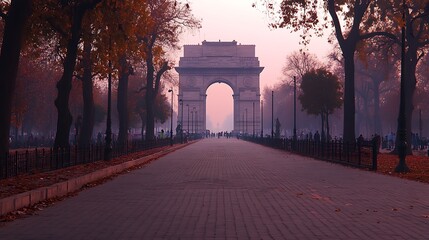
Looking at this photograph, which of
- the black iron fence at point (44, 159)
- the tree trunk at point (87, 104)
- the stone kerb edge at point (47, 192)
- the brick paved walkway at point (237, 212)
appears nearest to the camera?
the brick paved walkway at point (237, 212)

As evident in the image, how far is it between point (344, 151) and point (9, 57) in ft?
55.1

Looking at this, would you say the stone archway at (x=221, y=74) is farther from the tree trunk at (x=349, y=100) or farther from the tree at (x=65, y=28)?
the tree at (x=65, y=28)

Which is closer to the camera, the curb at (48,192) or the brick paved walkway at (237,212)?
the brick paved walkway at (237,212)

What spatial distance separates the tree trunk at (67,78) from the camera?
25.5m

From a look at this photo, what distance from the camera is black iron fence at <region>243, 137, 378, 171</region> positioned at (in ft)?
85.4

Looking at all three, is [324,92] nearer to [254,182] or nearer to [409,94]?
[409,94]

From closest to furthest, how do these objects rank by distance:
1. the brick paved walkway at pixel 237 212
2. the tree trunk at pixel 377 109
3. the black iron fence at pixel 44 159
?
the brick paved walkway at pixel 237 212
the black iron fence at pixel 44 159
the tree trunk at pixel 377 109

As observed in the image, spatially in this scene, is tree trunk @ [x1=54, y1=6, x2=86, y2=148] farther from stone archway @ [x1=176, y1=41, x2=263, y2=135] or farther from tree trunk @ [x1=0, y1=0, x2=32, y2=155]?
stone archway @ [x1=176, y1=41, x2=263, y2=135]

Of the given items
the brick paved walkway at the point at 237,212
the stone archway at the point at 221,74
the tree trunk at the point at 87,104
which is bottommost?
the brick paved walkway at the point at 237,212

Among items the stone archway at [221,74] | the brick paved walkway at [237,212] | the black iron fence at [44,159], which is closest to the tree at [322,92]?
the black iron fence at [44,159]

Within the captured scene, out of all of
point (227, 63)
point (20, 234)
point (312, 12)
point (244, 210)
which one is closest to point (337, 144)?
point (312, 12)

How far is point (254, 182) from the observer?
19.3 metres

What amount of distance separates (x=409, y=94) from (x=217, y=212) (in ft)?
109

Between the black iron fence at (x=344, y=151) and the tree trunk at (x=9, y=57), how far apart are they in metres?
13.3
